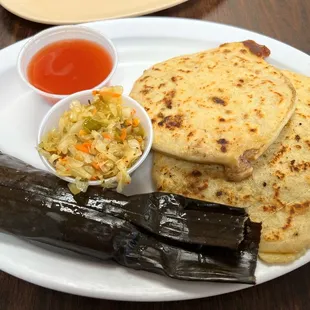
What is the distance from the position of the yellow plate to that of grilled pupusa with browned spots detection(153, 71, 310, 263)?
3.95 ft

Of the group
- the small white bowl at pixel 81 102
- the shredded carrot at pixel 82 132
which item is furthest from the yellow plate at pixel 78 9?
the shredded carrot at pixel 82 132

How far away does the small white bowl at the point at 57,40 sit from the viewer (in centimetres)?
213

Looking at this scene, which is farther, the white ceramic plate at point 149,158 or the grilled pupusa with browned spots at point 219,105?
the grilled pupusa with browned spots at point 219,105

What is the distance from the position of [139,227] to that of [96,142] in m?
0.38

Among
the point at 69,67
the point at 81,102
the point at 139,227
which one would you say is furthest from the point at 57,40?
the point at 139,227

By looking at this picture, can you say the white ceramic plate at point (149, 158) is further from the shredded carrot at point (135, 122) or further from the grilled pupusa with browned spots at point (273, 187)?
the shredded carrot at point (135, 122)

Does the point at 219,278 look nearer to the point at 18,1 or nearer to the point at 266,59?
the point at 266,59

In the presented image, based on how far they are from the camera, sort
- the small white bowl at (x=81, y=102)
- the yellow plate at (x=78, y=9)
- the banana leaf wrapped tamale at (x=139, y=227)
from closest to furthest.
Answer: the banana leaf wrapped tamale at (x=139, y=227) → the small white bowl at (x=81, y=102) → the yellow plate at (x=78, y=9)

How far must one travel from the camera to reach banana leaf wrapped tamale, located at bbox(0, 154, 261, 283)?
1561 millimetres

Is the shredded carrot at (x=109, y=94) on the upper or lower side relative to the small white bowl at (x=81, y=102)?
upper

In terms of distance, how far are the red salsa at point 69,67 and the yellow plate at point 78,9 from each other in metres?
0.43

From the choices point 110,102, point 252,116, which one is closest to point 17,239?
point 110,102

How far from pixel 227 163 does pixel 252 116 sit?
0.25m

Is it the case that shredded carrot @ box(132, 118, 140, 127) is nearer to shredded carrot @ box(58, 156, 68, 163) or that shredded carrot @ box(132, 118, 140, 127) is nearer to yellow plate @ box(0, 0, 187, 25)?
shredded carrot @ box(58, 156, 68, 163)
